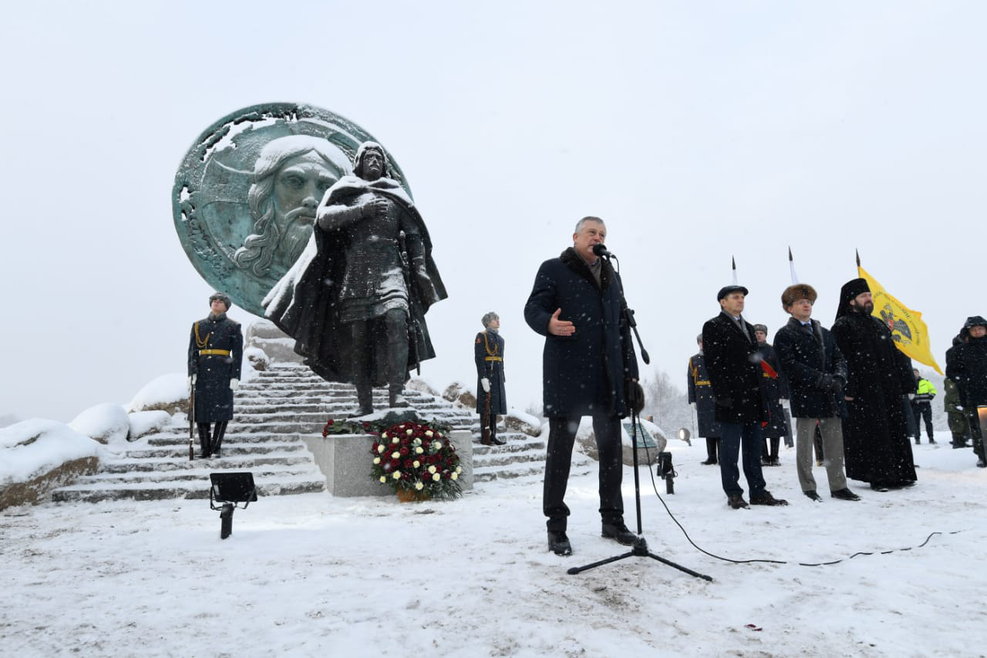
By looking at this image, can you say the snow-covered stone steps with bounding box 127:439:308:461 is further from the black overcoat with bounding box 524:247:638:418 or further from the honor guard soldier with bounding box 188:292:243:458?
the black overcoat with bounding box 524:247:638:418

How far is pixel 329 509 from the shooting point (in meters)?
4.76

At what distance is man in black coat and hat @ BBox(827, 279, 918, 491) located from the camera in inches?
216

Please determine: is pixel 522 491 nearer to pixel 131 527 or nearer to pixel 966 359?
pixel 131 527

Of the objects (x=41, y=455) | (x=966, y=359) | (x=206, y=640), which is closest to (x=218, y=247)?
(x=41, y=455)

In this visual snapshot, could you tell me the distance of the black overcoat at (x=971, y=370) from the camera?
7.07 m

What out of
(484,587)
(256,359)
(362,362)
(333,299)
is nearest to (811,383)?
(484,587)

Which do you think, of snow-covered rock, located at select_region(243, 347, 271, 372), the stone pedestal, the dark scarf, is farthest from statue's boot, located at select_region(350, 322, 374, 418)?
snow-covered rock, located at select_region(243, 347, 271, 372)

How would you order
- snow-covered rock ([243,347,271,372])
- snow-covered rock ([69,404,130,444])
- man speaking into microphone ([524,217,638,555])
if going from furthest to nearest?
snow-covered rock ([243,347,271,372]) < snow-covered rock ([69,404,130,444]) < man speaking into microphone ([524,217,638,555])

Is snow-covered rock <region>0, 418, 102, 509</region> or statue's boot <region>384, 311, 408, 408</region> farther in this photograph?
statue's boot <region>384, 311, 408, 408</region>

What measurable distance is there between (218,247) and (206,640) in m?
12.4

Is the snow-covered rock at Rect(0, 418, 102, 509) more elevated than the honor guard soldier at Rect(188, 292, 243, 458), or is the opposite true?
the honor guard soldier at Rect(188, 292, 243, 458)

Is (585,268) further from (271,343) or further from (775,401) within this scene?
(271,343)

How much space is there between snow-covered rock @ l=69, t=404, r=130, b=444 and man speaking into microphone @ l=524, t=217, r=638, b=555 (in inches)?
226

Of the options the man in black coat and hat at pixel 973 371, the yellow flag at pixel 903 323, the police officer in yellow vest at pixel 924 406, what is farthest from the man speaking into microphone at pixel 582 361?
the police officer in yellow vest at pixel 924 406
